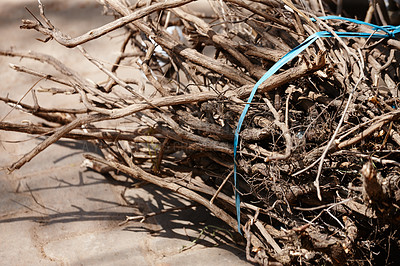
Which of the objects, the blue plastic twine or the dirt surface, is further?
the dirt surface

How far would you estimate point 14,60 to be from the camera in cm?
319

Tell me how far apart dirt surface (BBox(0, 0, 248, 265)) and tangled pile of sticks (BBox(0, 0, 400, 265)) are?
0.14m

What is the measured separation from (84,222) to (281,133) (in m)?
0.86

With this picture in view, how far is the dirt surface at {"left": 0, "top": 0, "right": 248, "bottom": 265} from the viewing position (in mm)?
1758

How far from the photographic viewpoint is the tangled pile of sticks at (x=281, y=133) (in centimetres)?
146

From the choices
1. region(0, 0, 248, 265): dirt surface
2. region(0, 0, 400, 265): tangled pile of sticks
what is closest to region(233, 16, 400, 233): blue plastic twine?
region(0, 0, 400, 265): tangled pile of sticks

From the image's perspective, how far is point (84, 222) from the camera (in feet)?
6.35

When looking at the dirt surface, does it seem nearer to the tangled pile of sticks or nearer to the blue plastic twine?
the tangled pile of sticks

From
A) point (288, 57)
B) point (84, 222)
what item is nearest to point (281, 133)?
point (288, 57)

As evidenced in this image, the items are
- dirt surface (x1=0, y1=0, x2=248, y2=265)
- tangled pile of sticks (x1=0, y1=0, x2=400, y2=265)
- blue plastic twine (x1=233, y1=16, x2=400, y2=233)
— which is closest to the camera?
tangled pile of sticks (x1=0, y1=0, x2=400, y2=265)

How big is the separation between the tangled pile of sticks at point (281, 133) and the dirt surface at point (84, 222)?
0.14m

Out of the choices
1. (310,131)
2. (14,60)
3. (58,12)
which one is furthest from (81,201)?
(58,12)

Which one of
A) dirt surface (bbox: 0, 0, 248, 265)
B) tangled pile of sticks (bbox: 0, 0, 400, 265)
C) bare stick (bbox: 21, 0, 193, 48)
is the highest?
bare stick (bbox: 21, 0, 193, 48)

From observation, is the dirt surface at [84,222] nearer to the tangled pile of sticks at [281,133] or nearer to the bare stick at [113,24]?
the tangled pile of sticks at [281,133]
